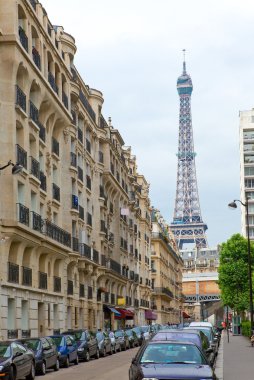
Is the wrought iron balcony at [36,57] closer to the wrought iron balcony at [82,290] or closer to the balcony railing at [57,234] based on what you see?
the balcony railing at [57,234]

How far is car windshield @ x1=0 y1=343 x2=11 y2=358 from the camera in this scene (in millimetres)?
23888

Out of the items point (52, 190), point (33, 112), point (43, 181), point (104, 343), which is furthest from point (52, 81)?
point (104, 343)

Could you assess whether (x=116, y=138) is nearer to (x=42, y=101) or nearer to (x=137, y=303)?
(x=137, y=303)

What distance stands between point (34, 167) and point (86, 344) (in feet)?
33.3

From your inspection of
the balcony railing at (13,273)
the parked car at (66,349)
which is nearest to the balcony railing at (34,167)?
the balcony railing at (13,273)

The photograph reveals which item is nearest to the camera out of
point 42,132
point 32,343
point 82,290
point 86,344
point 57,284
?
point 32,343

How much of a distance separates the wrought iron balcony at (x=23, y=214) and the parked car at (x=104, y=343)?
774cm

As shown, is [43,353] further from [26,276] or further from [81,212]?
[81,212]

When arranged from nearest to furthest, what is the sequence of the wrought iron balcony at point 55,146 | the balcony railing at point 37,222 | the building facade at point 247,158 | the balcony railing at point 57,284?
1. the balcony railing at point 37,222
2. the balcony railing at point 57,284
3. the wrought iron balcony at point 55,146
4. the building facade at point 247,158

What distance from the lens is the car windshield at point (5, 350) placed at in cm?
2389

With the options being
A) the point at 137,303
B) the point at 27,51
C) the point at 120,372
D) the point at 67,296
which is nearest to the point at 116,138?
the point at 137,303

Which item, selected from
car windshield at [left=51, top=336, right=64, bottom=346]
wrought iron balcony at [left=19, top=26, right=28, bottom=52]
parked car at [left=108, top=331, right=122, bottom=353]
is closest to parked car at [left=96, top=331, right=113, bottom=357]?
parked car at [left=108, top=331, right=122, bottom=353]

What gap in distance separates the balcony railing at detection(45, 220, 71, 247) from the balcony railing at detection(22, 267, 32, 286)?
3.19 metres

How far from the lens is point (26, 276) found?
136 ft
